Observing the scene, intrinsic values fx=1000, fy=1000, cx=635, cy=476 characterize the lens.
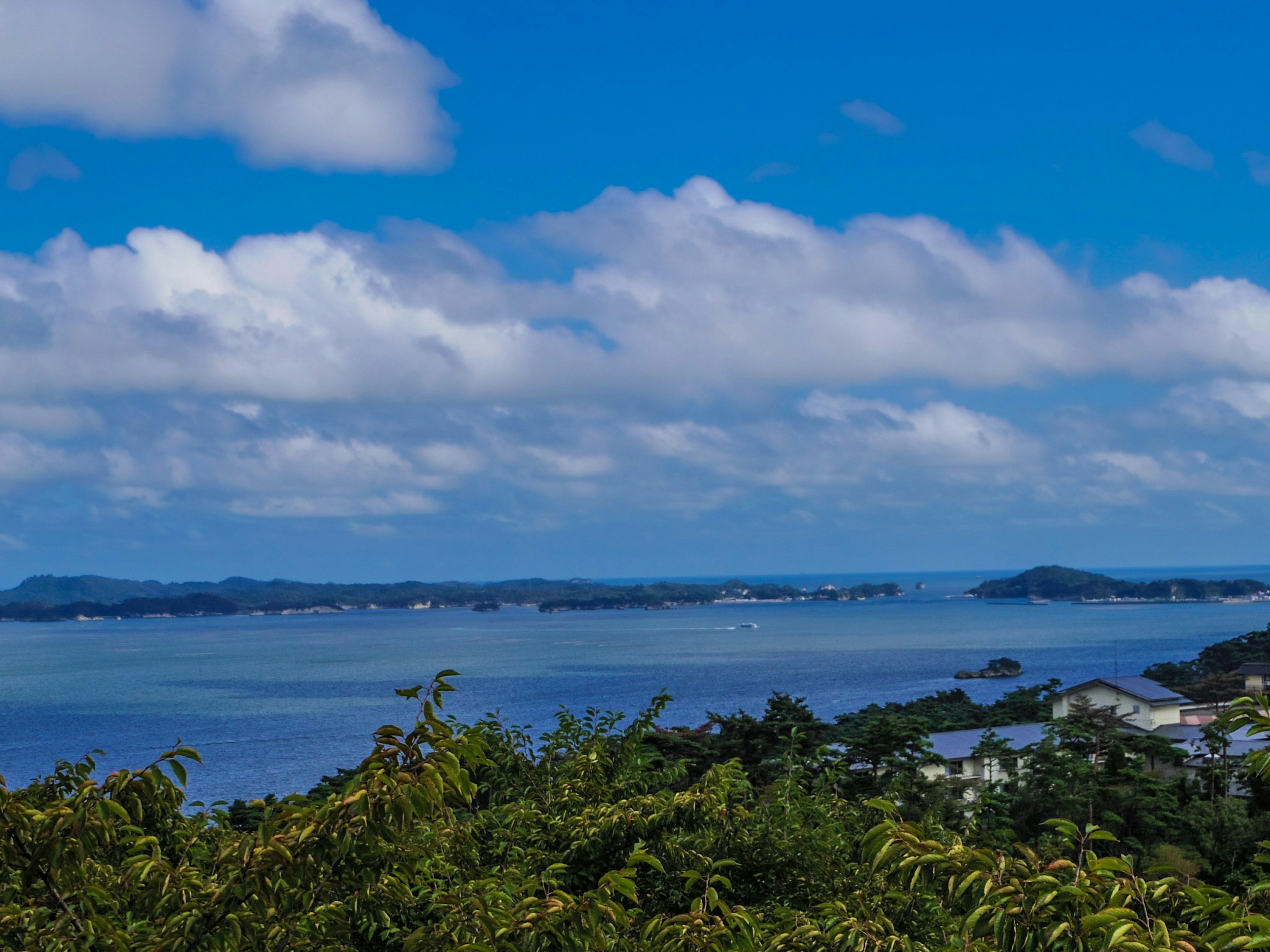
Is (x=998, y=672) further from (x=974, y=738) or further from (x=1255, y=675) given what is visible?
(x=974, y=738)

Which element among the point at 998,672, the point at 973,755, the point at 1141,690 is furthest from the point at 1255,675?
the point at 998,672

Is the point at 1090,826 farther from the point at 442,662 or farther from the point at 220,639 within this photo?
the point at 220,639

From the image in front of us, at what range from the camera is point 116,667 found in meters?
112

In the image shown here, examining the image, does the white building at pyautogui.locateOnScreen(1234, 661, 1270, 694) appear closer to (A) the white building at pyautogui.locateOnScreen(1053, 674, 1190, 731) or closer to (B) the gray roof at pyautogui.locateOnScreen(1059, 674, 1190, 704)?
(B) the gray roof at pyautogui.locateOnScreen(1059, 674, 1190, 704)

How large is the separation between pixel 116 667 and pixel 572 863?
396 ft

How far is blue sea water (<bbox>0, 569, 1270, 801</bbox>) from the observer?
2384 inches

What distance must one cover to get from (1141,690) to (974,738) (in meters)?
15.7

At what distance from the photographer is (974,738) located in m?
39.0

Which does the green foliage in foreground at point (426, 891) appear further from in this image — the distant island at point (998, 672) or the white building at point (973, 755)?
the distant island at point (998, 672)

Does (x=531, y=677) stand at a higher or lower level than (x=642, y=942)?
lower

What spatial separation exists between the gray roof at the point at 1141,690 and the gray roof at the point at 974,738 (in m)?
7.19

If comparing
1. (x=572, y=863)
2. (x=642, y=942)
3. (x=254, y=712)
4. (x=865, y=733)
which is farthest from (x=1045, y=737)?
(x=254, y=712)

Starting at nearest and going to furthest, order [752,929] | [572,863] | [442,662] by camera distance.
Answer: [752,929] < [572,863] < [442,662]

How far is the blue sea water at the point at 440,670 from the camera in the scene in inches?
2384
